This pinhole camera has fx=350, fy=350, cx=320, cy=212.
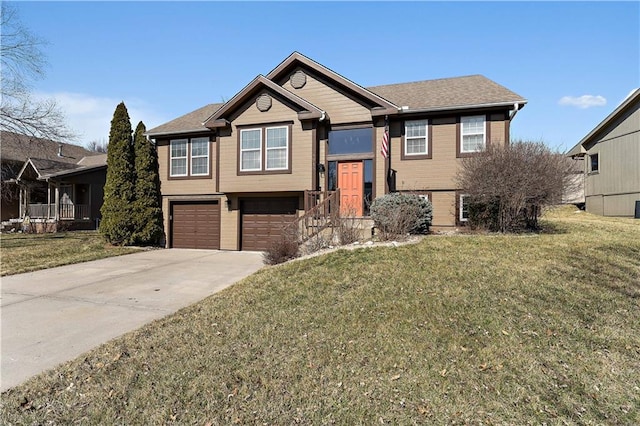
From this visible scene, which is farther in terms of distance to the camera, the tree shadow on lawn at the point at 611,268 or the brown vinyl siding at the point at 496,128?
the brown vinyl siding at the point at 496,128

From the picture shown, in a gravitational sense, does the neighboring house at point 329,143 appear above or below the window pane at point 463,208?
above

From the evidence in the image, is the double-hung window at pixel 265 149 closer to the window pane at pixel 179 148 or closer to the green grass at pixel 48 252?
the window pane at pixel 179 148

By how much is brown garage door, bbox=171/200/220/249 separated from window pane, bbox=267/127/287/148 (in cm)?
393

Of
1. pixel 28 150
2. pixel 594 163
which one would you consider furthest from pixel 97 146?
pixel 594 163

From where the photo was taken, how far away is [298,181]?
13.1m

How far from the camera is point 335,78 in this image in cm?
1300

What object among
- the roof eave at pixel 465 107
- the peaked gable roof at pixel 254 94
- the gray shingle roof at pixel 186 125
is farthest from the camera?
the gray shingle roof at pixel 186 125

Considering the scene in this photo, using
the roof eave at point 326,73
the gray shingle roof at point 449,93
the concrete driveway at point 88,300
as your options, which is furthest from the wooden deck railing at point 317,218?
the gray shingle roof at point 449,93

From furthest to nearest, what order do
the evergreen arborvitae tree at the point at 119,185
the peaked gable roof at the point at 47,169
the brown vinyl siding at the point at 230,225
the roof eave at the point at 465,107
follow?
the peaked gable roof at the point at 47,169 < the evergreen arborvitae tree at the point at 119,185 < the brown vinyl siding at the point at 230,225 < the roof eave at the point at 465,107

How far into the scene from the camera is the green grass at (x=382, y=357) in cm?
324

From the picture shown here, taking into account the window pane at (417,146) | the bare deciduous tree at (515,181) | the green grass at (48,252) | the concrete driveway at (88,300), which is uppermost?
the window pane at (417,146)

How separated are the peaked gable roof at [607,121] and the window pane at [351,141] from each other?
15.0m

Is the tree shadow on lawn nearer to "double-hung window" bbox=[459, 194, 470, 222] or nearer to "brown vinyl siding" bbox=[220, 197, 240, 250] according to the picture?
"double-hung window" bbox=[459, 194, 470, 222]

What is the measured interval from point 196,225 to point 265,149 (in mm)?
5060
